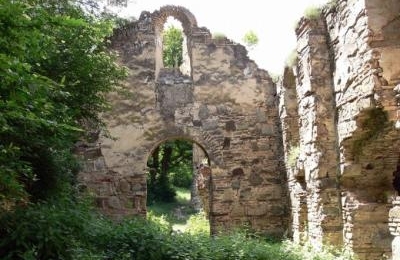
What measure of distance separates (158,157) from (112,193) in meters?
13.7

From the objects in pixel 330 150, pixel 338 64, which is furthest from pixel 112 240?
pixel 338 64

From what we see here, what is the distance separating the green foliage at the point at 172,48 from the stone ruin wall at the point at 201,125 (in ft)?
42.8

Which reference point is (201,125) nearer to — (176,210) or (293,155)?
(293,155)

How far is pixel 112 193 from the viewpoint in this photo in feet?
32.6

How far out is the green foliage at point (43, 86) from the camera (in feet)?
9.37

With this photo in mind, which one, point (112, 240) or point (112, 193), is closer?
point (112, 240)

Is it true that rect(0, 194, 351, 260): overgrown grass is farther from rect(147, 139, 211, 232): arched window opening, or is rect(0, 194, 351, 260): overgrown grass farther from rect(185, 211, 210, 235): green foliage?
rect(147, 139, 211, 232): arched window opening

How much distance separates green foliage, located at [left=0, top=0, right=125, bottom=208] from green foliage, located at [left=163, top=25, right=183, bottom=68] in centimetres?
1622

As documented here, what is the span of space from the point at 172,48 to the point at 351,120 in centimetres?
1921

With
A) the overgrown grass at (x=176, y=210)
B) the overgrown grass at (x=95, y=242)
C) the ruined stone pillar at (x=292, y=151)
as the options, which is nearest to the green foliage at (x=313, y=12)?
the ruined stone pillar at (x=292, y=151)

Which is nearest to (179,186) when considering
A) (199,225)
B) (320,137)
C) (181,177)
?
(181,177)

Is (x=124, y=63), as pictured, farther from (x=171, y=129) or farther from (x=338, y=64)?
(x=338, y=64)

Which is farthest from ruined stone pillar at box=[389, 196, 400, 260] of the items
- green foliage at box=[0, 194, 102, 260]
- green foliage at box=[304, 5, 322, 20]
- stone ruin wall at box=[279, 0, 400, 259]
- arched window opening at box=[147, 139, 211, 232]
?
arched window opening at box=[147, 139, 211, 232]

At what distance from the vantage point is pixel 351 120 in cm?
597
